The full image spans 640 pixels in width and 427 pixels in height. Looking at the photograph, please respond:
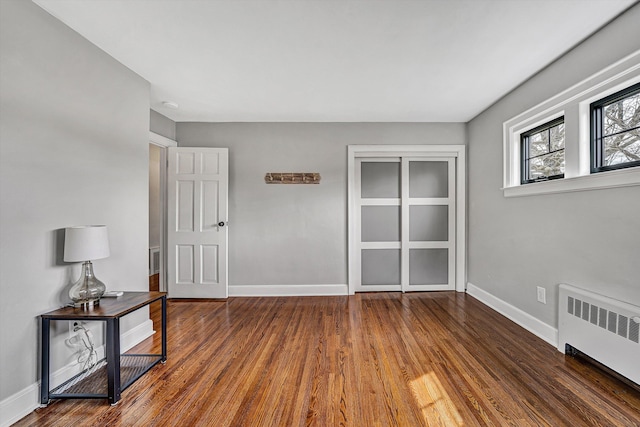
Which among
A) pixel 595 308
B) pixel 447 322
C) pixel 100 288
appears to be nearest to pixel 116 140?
pixel 100 288

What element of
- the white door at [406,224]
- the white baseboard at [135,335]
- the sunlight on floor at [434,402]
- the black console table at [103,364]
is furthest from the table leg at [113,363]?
the white door at [406,224]

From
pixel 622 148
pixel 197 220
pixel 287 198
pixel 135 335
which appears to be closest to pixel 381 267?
pixel 287 198

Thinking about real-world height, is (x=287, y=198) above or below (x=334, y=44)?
below

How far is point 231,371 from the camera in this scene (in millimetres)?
2133

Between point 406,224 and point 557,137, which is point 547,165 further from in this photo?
point 406,224

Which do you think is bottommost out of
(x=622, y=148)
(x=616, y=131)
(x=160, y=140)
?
(x=622, y=148)

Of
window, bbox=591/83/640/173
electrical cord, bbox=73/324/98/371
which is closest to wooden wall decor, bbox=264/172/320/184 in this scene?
electrical cord, bbox=73/324/98/371

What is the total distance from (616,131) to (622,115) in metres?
0.11

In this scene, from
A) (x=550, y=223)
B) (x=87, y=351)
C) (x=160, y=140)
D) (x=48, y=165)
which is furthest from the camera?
(x=160, y=140)

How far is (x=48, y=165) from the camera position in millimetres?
1828

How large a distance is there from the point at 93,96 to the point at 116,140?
0.36m

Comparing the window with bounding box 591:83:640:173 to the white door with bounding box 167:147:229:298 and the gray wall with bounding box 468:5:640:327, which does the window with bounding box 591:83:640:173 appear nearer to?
the gray wall with bounding box 468:5:640:327

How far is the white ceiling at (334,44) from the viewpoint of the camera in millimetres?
1811

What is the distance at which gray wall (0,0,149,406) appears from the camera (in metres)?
1.61
